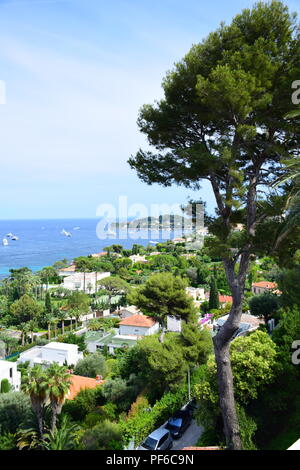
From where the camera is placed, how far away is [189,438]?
1074 centimetres

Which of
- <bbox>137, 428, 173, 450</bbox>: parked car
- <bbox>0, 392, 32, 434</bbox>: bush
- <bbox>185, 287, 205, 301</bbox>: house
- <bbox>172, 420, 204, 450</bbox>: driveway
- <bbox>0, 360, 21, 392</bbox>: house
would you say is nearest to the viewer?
<bbox>137, 428, 173, 450</bbox>: parked car

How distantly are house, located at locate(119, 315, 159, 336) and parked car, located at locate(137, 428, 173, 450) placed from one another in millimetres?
20765

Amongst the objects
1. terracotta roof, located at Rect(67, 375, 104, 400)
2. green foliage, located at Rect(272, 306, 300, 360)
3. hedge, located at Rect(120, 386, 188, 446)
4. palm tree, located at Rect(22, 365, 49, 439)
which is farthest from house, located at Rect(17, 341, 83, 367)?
green foliage, located at Rect(272, 306, 300, 360)

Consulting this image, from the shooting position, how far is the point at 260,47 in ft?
21.2

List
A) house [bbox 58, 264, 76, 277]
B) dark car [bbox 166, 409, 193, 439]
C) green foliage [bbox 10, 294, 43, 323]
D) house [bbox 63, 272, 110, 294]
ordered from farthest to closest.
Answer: house [bbox 58, 264, 76, 277], house [bbox 63, 272, 110, 294], green foliage [bbox 10, 294, 43, 323], dark car [bbox 166, 409, 193, 439]

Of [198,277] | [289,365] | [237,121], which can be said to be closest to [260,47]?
[237,121]

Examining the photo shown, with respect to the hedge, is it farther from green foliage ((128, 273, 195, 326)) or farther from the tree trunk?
green foliage ((128, 273, 195, 326))

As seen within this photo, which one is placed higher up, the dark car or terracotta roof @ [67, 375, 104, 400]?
the dark car

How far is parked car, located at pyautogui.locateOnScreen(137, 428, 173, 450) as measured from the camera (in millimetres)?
9516

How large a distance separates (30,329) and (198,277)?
30.5 meters

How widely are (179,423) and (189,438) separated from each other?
546mm

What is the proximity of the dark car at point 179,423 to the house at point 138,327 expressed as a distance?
62.3 ft

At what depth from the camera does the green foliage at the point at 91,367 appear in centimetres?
2028

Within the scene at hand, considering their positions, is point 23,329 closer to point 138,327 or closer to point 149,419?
point 138,327
